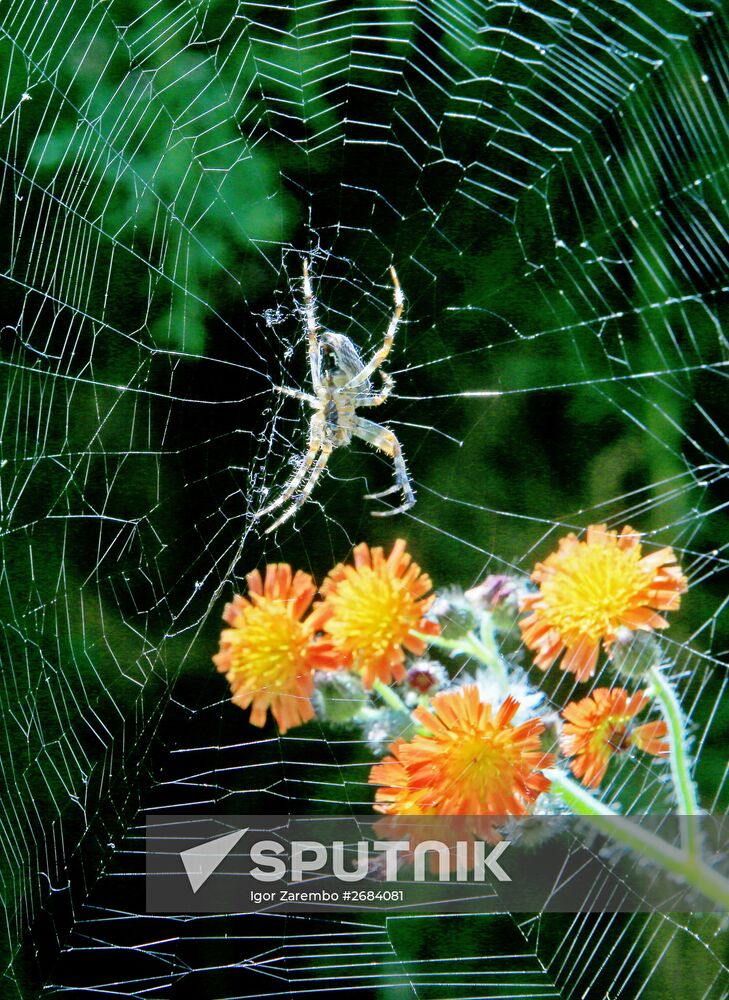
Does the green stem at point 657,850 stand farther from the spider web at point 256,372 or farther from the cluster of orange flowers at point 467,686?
the spider web at point 256,372

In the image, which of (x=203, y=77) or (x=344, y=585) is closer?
(x=344, y=585)

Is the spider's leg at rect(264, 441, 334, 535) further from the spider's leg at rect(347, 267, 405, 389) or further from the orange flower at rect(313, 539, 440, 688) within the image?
the orange flower at rect(313, 539, 440, 688)

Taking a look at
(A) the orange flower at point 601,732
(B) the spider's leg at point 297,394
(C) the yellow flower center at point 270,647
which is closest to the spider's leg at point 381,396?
(B) the spider's leg at point 297,394

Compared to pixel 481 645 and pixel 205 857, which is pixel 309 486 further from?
pixel 481 645

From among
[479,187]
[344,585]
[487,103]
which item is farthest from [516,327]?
[344,585]

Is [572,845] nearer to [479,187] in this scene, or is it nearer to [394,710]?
[394,710]

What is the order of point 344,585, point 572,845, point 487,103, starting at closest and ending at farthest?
point 572,845 → point 344,585 → point 487,103

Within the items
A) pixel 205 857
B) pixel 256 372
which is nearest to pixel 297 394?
pixel 256 372

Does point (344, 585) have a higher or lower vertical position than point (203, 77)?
lower

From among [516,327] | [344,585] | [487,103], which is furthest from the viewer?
[516,327]
